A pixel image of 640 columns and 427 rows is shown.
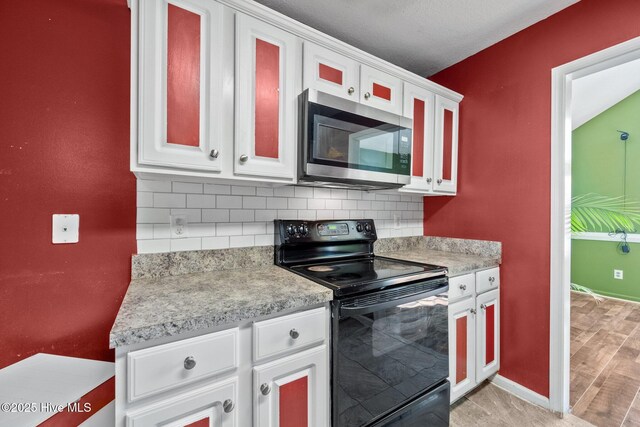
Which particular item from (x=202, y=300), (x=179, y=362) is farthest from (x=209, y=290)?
(x=179, y=362)

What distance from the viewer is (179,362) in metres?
0.87

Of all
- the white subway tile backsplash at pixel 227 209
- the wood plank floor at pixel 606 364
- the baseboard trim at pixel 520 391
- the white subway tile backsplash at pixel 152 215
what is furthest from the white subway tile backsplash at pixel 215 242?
the wood plank floor at pixel 606 364

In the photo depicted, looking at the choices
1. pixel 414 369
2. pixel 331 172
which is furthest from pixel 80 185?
pixel 414 369

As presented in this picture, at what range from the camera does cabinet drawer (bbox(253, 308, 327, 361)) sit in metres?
1.01

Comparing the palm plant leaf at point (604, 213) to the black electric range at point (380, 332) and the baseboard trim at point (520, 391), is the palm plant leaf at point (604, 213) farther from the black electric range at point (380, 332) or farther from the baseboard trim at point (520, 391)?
the black electric range at point (380, 332)

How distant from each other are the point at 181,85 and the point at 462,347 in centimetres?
206

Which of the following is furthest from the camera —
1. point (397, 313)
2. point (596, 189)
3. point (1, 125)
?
point (596, 189)

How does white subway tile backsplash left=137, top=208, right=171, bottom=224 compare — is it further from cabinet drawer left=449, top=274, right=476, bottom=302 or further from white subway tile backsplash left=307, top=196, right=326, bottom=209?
cabinet drawer left=449, top=274, right=476, bottom=302

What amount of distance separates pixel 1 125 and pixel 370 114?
1.62 metres

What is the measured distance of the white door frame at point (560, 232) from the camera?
1.67 m

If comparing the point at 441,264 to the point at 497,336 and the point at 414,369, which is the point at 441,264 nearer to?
the point at 414,369

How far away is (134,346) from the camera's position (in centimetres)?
81

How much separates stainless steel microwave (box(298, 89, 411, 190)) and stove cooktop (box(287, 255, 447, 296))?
49cm

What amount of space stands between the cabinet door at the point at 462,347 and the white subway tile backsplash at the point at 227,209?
0.89 metres
